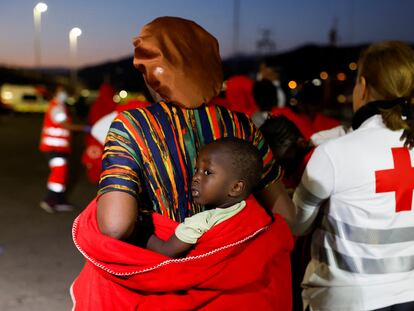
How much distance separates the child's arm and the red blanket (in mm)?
28

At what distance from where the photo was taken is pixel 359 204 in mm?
2086

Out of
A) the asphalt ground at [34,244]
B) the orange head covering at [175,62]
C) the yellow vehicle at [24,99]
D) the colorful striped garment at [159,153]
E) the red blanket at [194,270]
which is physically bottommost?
the yellow vehicle at [24,99]

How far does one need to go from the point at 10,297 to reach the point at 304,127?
8.79 feet

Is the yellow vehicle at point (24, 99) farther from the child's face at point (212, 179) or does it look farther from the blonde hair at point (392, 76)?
the child's face at point (212, 179)

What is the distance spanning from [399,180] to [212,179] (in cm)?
82

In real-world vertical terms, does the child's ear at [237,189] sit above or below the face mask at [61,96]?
above

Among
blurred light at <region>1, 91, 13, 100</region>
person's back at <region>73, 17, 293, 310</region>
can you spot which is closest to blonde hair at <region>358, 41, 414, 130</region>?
person's back at <region>73, 17, 293, 310</region>

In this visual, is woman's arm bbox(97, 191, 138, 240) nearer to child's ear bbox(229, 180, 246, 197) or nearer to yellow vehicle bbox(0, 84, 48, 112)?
child's ear bbox(229, 180, 246, 197)

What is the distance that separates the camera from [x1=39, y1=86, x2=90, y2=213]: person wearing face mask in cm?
766

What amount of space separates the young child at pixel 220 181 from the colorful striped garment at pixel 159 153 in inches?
2.9

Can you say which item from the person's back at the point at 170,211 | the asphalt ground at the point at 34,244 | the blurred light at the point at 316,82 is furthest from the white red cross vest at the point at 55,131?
the person's back at the point at 170,211

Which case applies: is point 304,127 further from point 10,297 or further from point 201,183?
point 10,297

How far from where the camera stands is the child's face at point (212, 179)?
1.62 metres

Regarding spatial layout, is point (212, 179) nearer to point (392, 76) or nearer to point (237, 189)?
point (237, 189)
